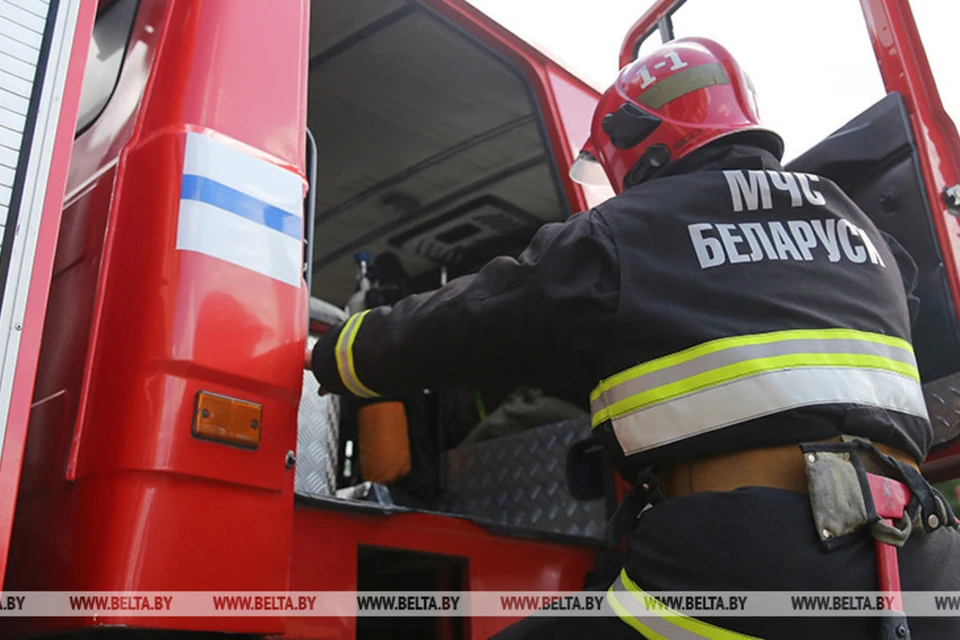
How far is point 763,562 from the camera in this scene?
1424 mm

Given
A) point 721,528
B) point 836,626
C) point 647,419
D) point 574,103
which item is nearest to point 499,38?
point 574,103

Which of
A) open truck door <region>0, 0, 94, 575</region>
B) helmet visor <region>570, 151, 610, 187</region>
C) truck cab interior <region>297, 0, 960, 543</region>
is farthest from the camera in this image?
helmet visor <region>570, 151, 610, 187</region>

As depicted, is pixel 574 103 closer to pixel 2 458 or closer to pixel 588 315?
pixel 588 315

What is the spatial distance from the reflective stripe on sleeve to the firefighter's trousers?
0.72 m

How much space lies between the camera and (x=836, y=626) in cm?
139

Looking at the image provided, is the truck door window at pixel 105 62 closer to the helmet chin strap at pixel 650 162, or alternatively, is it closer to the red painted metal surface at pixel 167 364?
the red painted metal surface at pixel 167 364

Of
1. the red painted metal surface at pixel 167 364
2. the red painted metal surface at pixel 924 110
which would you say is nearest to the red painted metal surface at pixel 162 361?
the red painted metal surface at pixel 167 364

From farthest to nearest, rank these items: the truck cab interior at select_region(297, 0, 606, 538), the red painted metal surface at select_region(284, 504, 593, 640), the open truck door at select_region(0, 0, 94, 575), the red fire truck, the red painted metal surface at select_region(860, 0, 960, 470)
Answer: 1. the truck cab interior at select_region(297, 0, 606, 538)
2. the red painted metal surface at select_region(860, 0, 960, 470)
3. the red painted metal surface at select_region(284, 504, 593, 640)
4. the red fire truck
5. the open truck door at select_region(0, 0, 94, 575)

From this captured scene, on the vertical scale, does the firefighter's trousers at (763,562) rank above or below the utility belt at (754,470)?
below

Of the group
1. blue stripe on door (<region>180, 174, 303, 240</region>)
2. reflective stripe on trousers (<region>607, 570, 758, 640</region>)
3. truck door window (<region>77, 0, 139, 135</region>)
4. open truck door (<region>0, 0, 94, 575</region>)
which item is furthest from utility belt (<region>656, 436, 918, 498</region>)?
truck door window (<region>77, 0, 139, 135</region>)

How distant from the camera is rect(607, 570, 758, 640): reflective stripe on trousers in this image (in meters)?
1.42

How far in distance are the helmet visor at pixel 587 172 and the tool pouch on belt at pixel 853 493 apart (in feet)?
4.31

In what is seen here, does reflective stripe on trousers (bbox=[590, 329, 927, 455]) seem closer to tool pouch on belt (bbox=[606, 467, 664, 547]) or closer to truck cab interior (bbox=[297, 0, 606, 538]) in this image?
tool pouch on belt (bbox=[606, 467, 664, 547])

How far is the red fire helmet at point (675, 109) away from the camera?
1.94 metres
